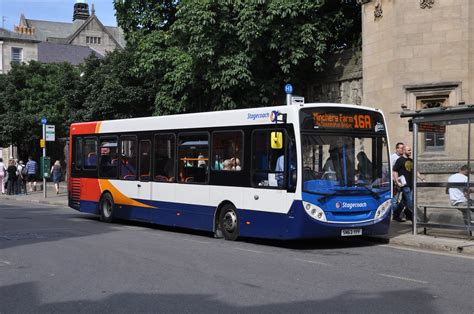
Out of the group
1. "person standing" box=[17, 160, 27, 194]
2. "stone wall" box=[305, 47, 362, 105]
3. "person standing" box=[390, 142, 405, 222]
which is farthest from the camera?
"person standing" box=[17, 160, 27, 194]

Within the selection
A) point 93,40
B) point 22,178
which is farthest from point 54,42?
point 22,178

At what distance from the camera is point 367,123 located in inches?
456

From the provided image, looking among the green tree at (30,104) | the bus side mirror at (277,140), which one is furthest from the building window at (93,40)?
the bus side mirror at (277,140)

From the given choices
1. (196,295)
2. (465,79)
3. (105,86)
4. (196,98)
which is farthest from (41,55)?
(196,295)

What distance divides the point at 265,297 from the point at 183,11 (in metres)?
14.2

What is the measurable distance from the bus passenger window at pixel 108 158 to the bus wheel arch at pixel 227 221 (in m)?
4.48

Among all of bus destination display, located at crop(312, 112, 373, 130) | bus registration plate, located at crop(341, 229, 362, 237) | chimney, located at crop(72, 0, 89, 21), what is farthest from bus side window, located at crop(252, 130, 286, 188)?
chimney, located at crop(72, 0, 89, 21)

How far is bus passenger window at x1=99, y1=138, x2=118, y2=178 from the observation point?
52.2 feet

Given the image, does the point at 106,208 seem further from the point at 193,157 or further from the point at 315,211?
the point at 315,211

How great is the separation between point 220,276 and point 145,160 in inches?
279

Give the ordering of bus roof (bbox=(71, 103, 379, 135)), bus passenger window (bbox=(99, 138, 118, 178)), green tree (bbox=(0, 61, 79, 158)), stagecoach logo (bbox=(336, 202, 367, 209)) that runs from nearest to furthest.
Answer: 1. stagecoach logo (bbox=(336, 202, 367, 209))
2. bus roof (bbox=(71, 103, 379, 135))
3. bus passenger window (bbox=(99, 138, 118, 178))
4. green tree (bbox=(0, 61, 79, 158))

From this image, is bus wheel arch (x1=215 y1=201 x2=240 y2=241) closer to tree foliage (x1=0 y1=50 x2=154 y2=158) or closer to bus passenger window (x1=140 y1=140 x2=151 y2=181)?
bus passenger window (x1=140 y1=140 x2=151 y2=181)

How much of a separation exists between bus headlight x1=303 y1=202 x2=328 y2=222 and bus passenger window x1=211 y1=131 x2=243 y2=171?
1908 mm

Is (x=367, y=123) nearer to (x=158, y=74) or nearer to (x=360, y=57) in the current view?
(x=360, y=57)
